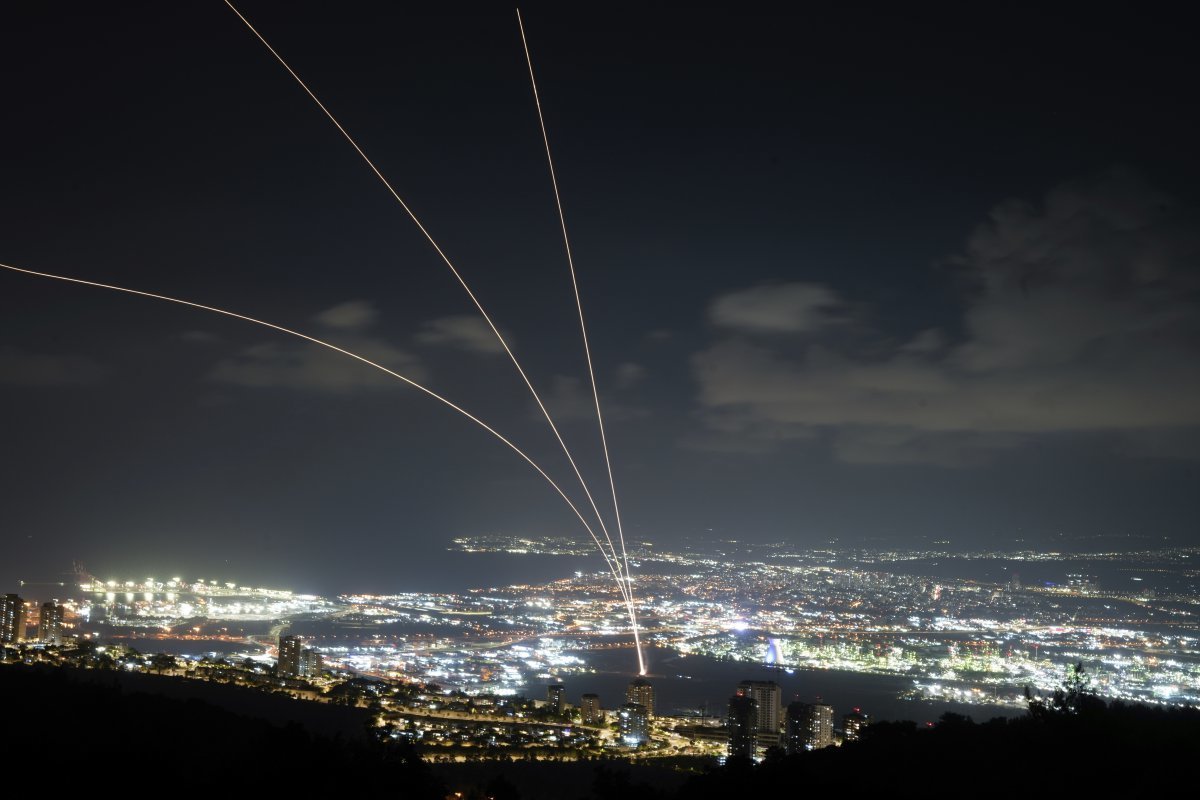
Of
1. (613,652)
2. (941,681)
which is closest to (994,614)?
(941,681)

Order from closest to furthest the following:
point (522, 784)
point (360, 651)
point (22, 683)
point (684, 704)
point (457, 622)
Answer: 1. point (22, 683)
2. point (522, 784)
3. point (684, 704)
4. point (360, 651)
5. point (457, 622)

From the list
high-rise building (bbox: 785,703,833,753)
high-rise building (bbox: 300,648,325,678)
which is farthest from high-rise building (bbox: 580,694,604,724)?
high-rise building (bbox: 300,648,325,678)

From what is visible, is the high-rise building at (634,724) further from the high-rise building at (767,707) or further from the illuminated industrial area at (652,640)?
the high-rise building at (767,707)

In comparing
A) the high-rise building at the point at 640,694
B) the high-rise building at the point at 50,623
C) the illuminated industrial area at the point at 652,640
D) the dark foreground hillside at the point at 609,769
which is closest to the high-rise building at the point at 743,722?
the illuminated industrial area at the point at 652,640

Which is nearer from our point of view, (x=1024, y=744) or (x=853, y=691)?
(x=1024, y=744)

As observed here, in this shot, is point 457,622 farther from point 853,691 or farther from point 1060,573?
point 1060,573

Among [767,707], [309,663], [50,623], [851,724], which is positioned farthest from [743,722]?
[50,623]

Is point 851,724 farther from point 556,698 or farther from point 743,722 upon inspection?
point 556,698
